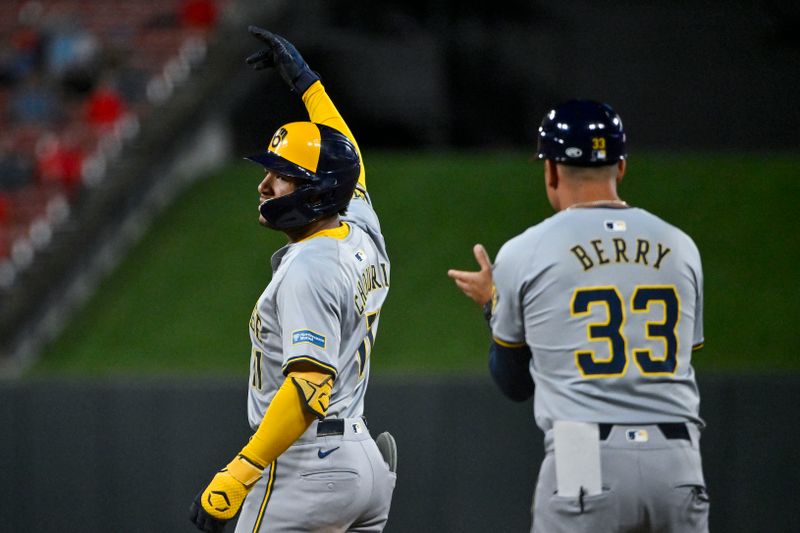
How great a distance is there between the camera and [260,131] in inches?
547

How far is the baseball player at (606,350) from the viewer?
3.33 meters

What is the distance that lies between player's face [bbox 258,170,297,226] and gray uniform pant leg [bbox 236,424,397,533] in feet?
2.32

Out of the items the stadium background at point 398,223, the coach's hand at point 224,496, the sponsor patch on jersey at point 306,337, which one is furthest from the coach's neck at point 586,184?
the stadium background at point 398,223

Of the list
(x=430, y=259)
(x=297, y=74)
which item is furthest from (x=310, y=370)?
(x=430, y=259)

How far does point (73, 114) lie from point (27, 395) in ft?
21.3

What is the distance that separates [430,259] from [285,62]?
7276mm

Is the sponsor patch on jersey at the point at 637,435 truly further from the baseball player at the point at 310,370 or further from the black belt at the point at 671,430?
the baseball player at the point at 310,370

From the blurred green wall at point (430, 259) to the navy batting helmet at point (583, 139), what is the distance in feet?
21.3

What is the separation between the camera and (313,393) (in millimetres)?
3529

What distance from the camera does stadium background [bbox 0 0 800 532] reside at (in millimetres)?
7312

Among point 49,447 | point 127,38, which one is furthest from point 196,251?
point 49,447

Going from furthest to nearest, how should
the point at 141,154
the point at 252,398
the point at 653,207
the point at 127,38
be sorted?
the point at 127,38, the point at 141,154, the point at 653,207, the point at 252,398

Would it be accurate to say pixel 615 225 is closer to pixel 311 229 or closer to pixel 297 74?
pixel 311 229

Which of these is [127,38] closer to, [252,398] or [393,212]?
[393,212]
